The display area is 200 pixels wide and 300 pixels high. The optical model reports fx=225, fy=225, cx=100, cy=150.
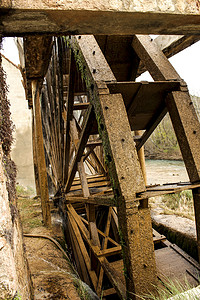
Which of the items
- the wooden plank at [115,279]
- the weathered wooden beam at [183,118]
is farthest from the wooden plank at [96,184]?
the weathered wooden beam at [183,118]

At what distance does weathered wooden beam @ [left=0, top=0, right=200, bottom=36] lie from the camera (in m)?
1.26

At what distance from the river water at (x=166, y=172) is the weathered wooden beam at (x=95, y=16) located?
9502 millimetres

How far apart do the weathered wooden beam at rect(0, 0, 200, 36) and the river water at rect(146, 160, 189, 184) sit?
31.2 ft

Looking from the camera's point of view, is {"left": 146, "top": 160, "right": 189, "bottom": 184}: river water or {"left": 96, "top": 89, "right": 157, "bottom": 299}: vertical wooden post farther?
{"left": 146, "top": 160, "right": 189, "bottom": 184}: river water

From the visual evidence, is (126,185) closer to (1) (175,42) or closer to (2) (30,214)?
(1) (175,42)

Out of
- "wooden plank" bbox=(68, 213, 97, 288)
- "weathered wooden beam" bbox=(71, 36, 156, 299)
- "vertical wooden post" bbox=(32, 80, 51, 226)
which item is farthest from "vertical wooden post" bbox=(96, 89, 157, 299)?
"vertical wooden post" bbox=(32, 80, 51, 226)

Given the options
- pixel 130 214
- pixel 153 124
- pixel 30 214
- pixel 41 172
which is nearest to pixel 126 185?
pixel 130 214

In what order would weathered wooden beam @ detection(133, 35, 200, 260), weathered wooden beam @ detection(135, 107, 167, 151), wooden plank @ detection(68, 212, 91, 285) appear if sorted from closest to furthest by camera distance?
weathered wooden beam @ detection(133, 35, 200, 260) → weathered wooden beam @ detection(135, 107, 167, 151) → wooden plank @ detection(68, 212, 91, 285)

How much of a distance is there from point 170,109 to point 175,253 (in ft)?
6.76

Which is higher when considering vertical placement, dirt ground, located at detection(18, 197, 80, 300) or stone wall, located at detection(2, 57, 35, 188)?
stone wall, located at detection(2, 57, 35, 188)

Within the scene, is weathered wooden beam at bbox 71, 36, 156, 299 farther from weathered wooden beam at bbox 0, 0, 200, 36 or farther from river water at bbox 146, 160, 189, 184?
river water at bbox 146, 160, 189, 184

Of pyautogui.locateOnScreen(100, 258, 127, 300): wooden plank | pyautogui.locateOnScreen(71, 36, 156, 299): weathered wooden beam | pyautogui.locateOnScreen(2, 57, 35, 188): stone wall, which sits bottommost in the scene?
pyautogui.locateOnScreen(100, 258, 127, 300): wooden plank

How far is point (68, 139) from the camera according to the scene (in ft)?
15.0

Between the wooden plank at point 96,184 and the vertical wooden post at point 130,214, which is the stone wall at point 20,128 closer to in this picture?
the wooden plank at point 96,184
